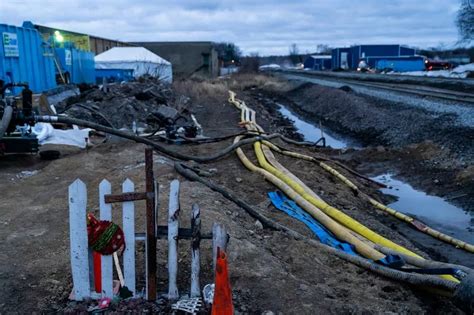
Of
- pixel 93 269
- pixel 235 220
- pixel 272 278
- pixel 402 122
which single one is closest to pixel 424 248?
pixel 235 220

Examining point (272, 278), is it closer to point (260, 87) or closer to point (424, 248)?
point (424, 248)

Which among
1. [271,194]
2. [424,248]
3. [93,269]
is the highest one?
[93,269]

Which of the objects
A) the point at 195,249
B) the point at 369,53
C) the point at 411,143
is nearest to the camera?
the point at 195,249

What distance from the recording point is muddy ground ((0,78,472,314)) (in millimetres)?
4254

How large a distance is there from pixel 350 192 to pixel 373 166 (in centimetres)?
382

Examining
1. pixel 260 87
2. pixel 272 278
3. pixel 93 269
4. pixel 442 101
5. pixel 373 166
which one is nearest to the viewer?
pixel 93 269

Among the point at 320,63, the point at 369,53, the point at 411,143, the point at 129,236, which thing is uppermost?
the point at 369,53

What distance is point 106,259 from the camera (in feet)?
12.6

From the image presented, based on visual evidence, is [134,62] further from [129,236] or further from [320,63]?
[320,63]

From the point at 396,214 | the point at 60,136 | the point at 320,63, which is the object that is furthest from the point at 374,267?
the point at 320,63

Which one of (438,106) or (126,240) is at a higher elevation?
(126,240)

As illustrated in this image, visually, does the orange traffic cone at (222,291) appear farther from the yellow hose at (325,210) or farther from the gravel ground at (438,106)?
the gravel ground at (438,106)

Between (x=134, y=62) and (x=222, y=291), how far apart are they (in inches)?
1350

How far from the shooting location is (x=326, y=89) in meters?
34.5
